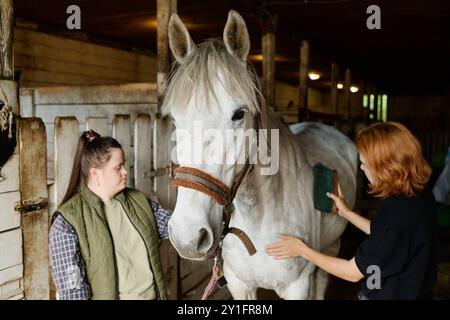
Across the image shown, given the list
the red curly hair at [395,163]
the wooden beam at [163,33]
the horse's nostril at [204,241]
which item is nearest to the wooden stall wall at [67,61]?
the wooden beam at [163,33]

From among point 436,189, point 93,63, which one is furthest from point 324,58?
point 436,189

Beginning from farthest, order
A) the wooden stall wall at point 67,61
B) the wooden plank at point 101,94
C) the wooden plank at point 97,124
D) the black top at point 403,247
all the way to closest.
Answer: the wooden stall wall at point 67,61
the wooden plank at point 101,94
the wooden plank at point 97,124
the black top at point 403,247

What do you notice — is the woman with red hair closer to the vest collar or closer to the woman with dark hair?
the woman with dark hair

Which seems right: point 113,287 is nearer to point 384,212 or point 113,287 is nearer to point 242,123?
point 242,123

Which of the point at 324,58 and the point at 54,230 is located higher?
the point at 324,58

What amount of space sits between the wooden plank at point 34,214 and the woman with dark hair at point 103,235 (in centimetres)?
18

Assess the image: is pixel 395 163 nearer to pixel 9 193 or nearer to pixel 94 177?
pixel 94 177

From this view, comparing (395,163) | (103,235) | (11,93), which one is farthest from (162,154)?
(395,163)

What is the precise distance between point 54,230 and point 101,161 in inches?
13.5

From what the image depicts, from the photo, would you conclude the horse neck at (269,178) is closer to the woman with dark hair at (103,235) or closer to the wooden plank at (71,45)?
the woman with dark hair at (103,235)

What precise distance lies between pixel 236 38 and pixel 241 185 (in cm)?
68

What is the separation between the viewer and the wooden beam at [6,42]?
1.66m

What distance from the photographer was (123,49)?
28.6 feet

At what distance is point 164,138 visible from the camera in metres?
2.77
